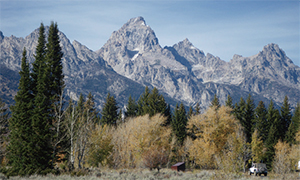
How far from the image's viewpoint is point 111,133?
187 ft

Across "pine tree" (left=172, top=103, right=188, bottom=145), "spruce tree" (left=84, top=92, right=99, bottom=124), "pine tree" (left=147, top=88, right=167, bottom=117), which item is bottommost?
"pine tree" (left=172, top=103, right=188, bottom=145)

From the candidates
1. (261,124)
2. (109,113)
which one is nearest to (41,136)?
(109,113)

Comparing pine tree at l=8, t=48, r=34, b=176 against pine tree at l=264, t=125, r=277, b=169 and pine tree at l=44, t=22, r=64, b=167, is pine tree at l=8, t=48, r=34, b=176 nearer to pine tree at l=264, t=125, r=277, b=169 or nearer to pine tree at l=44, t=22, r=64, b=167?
pine tree at l=44, t=22, r=64, b=167

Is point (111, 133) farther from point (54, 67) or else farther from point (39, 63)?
point (39, 63)

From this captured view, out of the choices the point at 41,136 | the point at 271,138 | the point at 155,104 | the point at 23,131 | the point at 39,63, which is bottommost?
the point at 271,138

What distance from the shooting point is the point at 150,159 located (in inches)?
1473

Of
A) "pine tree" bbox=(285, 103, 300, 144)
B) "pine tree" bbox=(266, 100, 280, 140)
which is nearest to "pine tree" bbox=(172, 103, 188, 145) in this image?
"pine tree" bbox=(266, 100, 280, 140)

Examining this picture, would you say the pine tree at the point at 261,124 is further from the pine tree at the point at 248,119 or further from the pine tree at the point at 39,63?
the pine tree at the point at 39,63

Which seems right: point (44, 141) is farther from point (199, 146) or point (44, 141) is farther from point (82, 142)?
point (199, 146)

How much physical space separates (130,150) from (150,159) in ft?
65.5

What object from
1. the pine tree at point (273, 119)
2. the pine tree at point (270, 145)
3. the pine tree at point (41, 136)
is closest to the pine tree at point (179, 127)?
the pine tree at point (270, 145)

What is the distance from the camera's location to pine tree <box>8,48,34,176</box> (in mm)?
31703

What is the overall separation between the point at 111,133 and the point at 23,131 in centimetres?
2563

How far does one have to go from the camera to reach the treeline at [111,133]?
105ft
